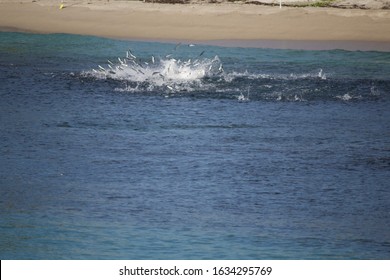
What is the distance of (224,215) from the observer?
13.4 metres

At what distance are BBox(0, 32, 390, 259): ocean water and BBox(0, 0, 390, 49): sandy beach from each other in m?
6.46

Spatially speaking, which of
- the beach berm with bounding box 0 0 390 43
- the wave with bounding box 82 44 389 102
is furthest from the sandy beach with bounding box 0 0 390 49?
the wave with bounding box 82 44 389 102

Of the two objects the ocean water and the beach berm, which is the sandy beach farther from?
the ocean water

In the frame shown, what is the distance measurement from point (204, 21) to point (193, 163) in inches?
769

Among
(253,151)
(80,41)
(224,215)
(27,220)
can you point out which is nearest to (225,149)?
(253,151)

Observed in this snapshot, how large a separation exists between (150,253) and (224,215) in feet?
5.86

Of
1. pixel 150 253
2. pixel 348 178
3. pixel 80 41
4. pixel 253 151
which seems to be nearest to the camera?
pixel 150 253

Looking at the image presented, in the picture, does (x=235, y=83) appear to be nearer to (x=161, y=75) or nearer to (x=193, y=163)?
(x=161, y=75)

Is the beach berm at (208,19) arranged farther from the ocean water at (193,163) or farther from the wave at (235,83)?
the wave at (235,83)

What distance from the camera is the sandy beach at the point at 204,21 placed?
33094 mm

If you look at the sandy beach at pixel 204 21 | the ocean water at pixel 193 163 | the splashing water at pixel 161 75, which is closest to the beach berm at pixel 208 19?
the sandy beach at pixel 204 21

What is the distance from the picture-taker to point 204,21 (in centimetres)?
3488

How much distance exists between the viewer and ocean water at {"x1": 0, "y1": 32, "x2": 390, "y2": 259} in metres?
12.5

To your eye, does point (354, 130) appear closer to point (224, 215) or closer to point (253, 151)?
point (253, 151)
